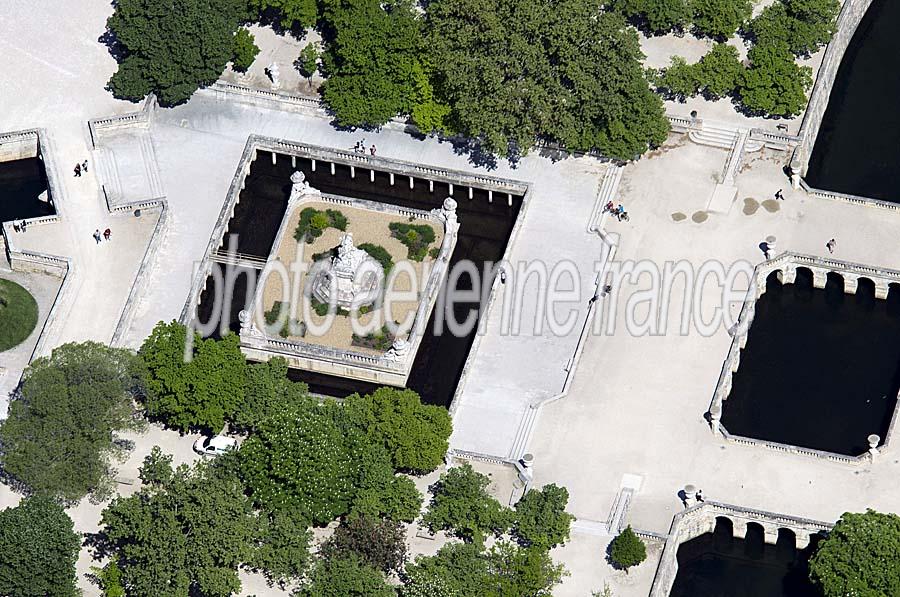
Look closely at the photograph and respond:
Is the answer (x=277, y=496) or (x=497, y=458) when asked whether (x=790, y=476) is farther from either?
(x=277, y=496)

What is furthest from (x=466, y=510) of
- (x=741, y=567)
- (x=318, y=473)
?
(x=741, y=567)

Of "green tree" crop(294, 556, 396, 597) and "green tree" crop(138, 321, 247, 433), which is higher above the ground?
"green tree" crop(138, 321, 247, 433)

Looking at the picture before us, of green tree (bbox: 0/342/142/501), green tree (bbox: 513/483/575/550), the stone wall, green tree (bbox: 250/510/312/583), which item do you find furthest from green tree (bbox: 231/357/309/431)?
the stone wall

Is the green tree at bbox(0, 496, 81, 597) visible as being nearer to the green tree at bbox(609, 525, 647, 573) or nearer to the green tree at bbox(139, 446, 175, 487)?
the green tree at bbox(139, 446, 175, 487)

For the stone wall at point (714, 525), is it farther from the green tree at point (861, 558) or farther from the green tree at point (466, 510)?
the green tree at point (466, 510)

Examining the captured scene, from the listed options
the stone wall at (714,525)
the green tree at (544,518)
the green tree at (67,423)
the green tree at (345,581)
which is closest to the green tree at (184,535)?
the green tree at (67,423)

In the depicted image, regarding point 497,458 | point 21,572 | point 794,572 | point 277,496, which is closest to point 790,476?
point 794,572
